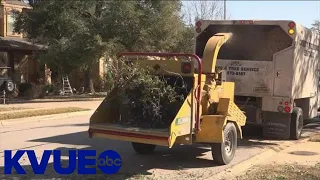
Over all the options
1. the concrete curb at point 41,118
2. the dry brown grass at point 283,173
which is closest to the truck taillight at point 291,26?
the dry brown grass at point 283,173

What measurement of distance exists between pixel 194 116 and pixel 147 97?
825 mm

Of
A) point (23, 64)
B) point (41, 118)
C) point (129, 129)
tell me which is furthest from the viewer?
point (23, 64)

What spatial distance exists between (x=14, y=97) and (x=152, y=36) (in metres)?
8.63

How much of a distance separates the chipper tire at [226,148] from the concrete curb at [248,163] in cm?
23

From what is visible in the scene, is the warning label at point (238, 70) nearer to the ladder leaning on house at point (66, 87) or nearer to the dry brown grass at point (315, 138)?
the dry brown grass at point (315, 138)

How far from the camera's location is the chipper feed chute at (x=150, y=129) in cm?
698

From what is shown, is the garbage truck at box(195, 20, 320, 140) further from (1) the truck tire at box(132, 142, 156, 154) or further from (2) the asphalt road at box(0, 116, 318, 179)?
(1) the truck tire at box(132, 142, 156, 154)

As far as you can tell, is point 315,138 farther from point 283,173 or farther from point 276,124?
point 283,173

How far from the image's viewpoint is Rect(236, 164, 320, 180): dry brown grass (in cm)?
713

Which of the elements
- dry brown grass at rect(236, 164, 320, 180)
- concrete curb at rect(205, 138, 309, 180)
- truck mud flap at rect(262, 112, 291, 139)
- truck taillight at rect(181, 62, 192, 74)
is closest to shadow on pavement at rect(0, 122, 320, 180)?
concrete curb at rect(205, 138, 309, 180)

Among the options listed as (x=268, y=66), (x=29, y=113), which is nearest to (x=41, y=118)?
(x=29, y=113)

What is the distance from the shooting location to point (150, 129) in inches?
289

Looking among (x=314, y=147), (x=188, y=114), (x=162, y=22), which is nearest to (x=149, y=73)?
(x=188, y=114)

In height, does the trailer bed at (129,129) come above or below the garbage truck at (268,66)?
below
